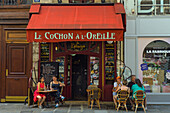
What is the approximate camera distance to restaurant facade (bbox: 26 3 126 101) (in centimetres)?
885

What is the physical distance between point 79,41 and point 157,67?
12.7 feet

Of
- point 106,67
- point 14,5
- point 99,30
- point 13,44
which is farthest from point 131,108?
point 14,5

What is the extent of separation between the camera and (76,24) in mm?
9047

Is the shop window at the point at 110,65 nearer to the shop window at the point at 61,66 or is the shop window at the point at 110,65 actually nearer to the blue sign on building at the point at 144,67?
the blue sign on building at the point at 144,67

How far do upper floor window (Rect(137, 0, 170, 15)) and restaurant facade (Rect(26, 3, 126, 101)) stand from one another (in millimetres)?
1276

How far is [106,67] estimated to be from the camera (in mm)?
10461

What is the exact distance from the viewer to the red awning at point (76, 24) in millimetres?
8805

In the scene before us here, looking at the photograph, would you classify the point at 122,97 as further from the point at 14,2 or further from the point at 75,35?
the point at 14,2

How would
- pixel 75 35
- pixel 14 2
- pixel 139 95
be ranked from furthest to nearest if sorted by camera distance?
pixel 14 2 < pixel 75 35 < pixel 139 95

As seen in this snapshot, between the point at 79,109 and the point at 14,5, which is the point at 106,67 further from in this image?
the point at 14,5

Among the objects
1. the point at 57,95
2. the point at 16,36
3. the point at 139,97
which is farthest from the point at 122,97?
the point at 16,36

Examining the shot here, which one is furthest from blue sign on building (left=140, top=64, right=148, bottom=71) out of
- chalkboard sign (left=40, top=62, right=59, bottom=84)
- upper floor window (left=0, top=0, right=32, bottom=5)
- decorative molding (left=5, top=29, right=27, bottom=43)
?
upper floor window (left=0, top=0, right=32, bottom=5)

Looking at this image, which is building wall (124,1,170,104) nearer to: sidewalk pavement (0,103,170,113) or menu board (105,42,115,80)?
menu board (105,42,115,80)

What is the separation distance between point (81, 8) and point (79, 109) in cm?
447
